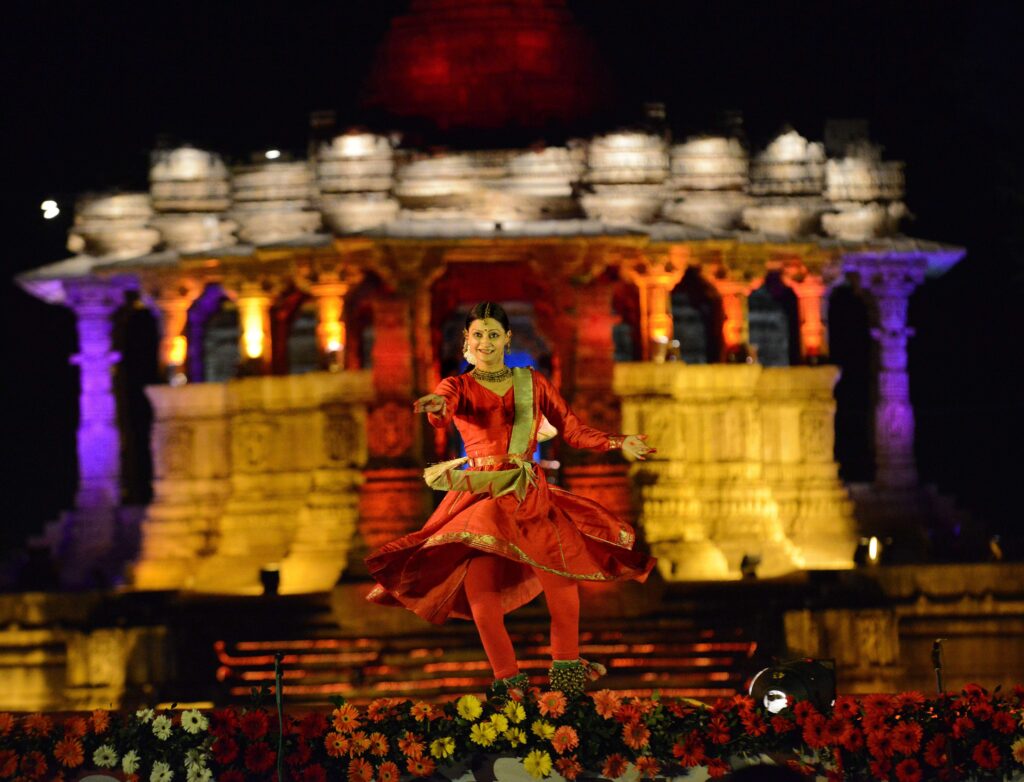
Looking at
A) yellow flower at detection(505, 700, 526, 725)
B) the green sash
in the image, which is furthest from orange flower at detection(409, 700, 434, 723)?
the green sash

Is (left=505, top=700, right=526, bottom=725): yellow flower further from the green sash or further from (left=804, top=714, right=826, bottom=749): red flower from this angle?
(left=804, top=714, right=826, bottom=749): red flower

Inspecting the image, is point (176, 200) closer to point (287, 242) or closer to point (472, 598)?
point (287, 242)

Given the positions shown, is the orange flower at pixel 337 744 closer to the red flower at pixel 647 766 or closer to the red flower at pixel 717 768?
the red flower at pixel 647 766

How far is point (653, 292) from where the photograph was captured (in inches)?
1102

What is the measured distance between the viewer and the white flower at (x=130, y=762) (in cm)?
1213

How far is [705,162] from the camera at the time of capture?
28875mm

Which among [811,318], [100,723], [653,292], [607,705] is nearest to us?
[607,705]

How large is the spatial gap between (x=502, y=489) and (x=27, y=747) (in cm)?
353

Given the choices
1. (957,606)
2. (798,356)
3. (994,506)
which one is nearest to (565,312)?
(798,356)

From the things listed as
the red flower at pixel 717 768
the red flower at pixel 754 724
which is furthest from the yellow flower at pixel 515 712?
the red flower at pixel 754 724

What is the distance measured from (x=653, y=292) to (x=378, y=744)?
16706mm

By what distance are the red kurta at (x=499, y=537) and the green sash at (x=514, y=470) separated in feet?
0.17

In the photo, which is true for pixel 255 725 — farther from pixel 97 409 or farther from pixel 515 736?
pixel 97 409

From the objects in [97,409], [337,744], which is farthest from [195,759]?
[97,409]
